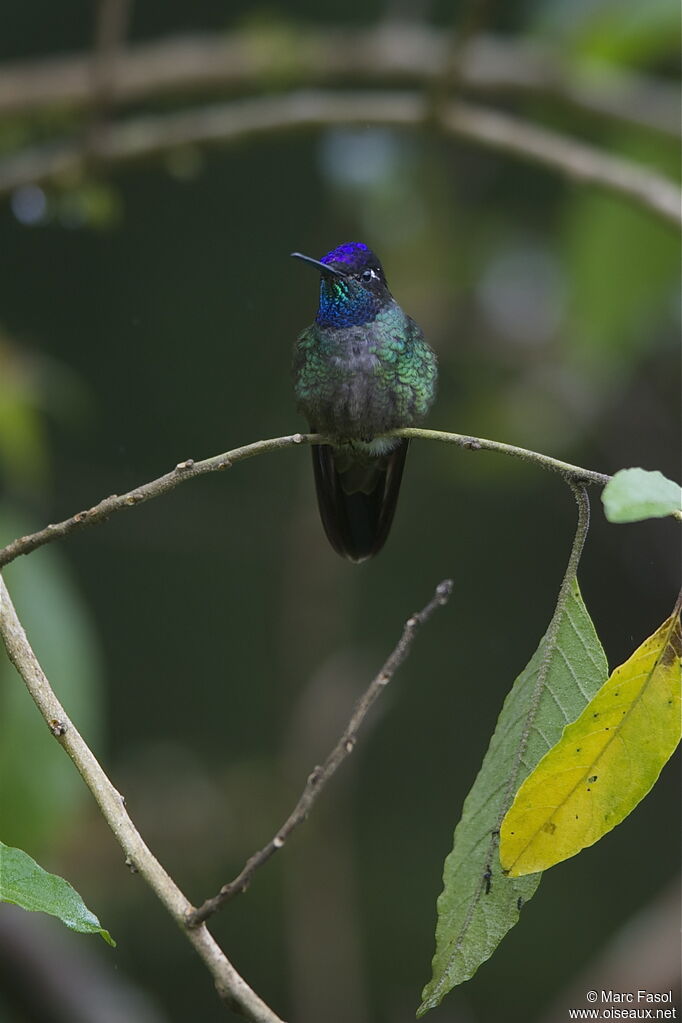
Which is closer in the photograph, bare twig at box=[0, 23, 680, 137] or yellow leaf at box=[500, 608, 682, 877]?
yellow leaf at box=[500, 608, 682, 877]

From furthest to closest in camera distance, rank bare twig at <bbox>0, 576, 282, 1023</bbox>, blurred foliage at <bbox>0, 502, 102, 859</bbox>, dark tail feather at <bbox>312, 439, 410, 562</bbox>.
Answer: blurred foliage at <bbox>0, 502, 102, 859</bbox>, dark tail feather at <bbox>312, 439, 410, 562</bbox>, bare twig at <bbox>0, 576, 282, 1023</bbox>

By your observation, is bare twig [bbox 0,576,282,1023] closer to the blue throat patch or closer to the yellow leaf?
the yellow leaf

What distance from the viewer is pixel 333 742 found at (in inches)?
154

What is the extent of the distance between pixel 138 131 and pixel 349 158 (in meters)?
0.76

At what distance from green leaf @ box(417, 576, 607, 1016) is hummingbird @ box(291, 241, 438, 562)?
0.59 metres

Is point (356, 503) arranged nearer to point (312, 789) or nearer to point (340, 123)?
point (312, 789)

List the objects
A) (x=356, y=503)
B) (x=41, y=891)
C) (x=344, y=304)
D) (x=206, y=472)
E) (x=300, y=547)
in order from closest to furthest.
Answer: (x=41, y=891), (x=206, y=472), (x=344, y=304), (x=356, y=503), (x=300, y=547)

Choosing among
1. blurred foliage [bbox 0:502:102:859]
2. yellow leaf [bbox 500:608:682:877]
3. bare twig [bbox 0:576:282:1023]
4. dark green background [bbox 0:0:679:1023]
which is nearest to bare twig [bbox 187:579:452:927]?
bare twig [bbox 0:576:282:1023]

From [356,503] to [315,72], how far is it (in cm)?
198

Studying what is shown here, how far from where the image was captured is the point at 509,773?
1187 millimetres

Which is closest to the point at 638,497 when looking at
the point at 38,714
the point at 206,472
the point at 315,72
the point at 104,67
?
the point at 206,472

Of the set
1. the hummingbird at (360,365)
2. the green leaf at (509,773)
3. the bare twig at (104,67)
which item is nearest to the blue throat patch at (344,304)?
the hummingbird at (360,365)

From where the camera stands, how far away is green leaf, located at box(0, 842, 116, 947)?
3.35ft

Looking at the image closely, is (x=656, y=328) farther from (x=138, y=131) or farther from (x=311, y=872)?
(x=311, y=872)
